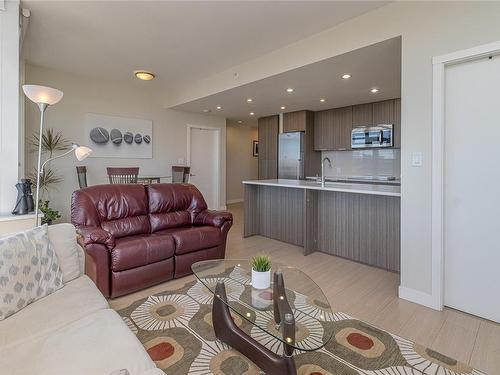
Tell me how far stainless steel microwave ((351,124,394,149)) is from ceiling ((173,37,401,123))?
54cm

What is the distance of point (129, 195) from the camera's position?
320cm

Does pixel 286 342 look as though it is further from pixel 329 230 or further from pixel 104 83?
pixel 104 83

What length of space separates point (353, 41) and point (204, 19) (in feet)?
5.33

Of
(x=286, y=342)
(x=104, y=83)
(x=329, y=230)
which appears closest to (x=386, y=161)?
(x=329, y=230)

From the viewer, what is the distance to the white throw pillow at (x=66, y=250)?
5.85 ft

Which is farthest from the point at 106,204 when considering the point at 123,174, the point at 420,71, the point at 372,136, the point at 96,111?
the point at 372,136

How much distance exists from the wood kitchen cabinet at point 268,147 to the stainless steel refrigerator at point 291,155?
6.6 inches

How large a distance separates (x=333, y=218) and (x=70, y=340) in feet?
10.3

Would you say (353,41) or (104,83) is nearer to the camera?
(353,41)

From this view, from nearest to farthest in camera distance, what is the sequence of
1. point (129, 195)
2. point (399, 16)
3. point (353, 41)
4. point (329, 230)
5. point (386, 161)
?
1. point (399, 16)
2. point (353, 41)
3. point (129, 195)
4. point (329, 230)
5. point (386, 161)

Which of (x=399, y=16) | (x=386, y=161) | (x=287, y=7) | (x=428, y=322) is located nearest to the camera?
(x=428, y=322)

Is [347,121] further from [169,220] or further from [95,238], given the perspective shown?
Result: [95,238]

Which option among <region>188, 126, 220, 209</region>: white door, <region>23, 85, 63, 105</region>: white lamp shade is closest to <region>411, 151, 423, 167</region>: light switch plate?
<region>23, 85, 63, 105</region>: white lamp shade

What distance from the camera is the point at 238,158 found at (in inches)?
340
